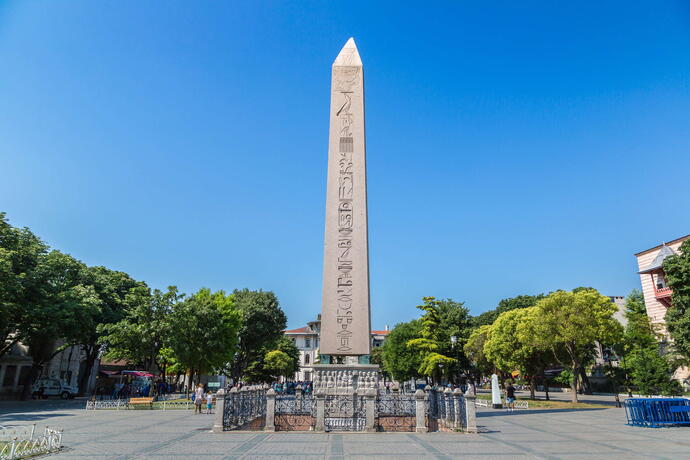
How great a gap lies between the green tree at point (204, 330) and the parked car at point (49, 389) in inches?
313

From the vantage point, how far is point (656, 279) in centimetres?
3077

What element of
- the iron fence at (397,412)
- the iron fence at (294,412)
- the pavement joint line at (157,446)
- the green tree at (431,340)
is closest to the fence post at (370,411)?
the iron fence at (397,412)

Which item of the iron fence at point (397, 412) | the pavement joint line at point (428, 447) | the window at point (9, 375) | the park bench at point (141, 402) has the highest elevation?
the window at point (9, 375)

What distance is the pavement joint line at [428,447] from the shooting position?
8570 mm

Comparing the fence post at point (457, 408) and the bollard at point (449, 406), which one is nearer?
the fence post at point (457, 408)

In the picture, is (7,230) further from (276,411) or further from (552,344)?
(552,344)

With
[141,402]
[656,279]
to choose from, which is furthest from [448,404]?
[656,279]

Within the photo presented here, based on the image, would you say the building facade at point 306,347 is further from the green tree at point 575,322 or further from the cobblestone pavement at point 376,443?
the cobblestone pavement at point 376,443

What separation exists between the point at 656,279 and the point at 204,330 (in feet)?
98.6

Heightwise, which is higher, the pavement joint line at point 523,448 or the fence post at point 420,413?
the fence post at point 420,413

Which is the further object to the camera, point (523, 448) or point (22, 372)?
point (22, 372)

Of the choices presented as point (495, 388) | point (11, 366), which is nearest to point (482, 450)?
point (495, 388)

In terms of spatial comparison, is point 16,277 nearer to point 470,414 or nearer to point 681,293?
point 470,414

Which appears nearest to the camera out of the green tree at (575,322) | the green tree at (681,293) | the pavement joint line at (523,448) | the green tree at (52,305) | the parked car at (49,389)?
the pavement joint line at (523,448)
